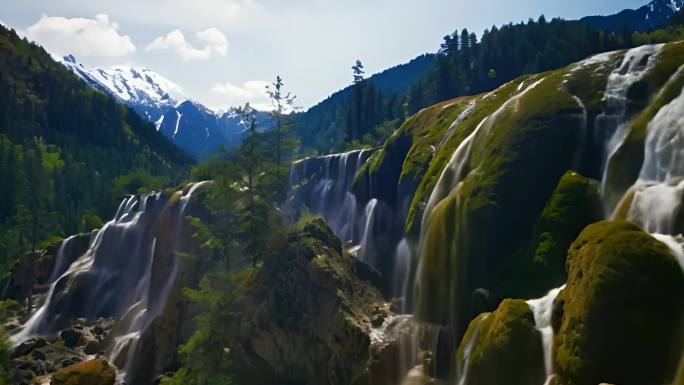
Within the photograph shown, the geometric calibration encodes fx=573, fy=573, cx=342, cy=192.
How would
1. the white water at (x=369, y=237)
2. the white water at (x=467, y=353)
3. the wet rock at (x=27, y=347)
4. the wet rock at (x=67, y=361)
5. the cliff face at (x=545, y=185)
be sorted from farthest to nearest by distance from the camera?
the wet rock at (x=27, y=347)
the wet rock at (x=67, y=361)
the white water at (x=369, y=237)
the cliff face at (x=545, y=185)
the white water at (x=467, y=353)

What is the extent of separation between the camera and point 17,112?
166 m

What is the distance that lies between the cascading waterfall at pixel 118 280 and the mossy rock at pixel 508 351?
115ft

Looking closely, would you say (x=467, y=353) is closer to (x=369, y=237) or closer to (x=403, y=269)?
(x=403, y=269)

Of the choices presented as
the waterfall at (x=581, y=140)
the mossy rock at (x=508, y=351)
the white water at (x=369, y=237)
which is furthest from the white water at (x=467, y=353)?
the white water at (x=369, y=237)

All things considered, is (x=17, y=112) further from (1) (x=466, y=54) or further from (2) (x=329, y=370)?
(2) (x=329, y=370)

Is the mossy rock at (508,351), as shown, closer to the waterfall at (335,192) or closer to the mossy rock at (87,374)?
the mossy rock at (87,374)

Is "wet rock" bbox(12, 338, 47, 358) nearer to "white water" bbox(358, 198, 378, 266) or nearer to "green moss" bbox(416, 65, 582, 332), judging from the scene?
"white water" bbox(358, 198, 378, 266)

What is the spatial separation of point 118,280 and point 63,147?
12598 centimetres

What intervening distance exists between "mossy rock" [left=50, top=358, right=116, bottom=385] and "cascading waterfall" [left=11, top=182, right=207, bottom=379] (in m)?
10.3

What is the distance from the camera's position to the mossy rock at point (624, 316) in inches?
639

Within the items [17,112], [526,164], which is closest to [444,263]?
[526,164]

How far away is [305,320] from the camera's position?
1289 inches

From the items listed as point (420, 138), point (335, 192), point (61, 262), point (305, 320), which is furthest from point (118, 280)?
point (305, 320)

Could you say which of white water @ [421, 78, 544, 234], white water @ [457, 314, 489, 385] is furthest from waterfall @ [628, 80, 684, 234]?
white water @ [421, 78, 544, 234]
